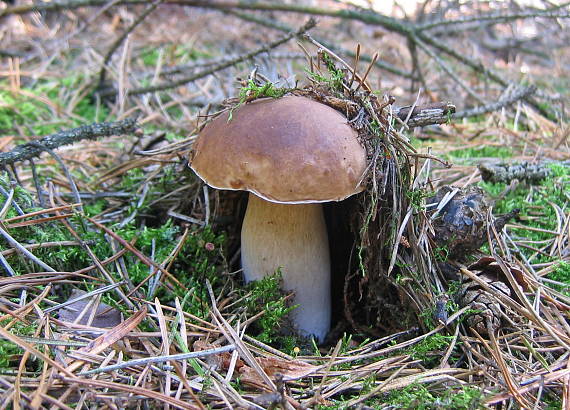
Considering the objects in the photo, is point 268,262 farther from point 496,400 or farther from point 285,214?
point 496,400

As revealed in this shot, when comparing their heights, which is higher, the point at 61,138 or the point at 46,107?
the point at 61,138

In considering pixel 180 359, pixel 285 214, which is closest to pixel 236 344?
pixel 180 359

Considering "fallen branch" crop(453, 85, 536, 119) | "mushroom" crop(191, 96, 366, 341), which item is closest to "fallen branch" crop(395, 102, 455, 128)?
"mushroom" crop(191, 96, 366, 341)

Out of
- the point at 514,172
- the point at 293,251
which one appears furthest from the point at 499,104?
the point at 293,251

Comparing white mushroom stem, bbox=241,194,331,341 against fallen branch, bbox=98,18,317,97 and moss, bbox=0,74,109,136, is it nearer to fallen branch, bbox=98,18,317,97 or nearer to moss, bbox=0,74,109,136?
fallen branch, bbox=98,18,317,97

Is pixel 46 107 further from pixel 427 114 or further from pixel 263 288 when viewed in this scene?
pixel 427 114

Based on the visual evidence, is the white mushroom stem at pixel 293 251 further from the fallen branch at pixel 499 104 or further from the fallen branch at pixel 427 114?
the fallen branch at pixel 499 104

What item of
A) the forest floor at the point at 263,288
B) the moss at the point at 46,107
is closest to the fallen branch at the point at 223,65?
the forest floor at the point at 263,288
